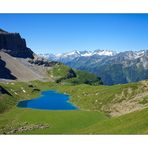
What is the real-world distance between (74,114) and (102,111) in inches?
802

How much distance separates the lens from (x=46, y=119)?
407 feet

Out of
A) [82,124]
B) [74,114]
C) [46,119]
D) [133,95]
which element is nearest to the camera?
[82,124]
